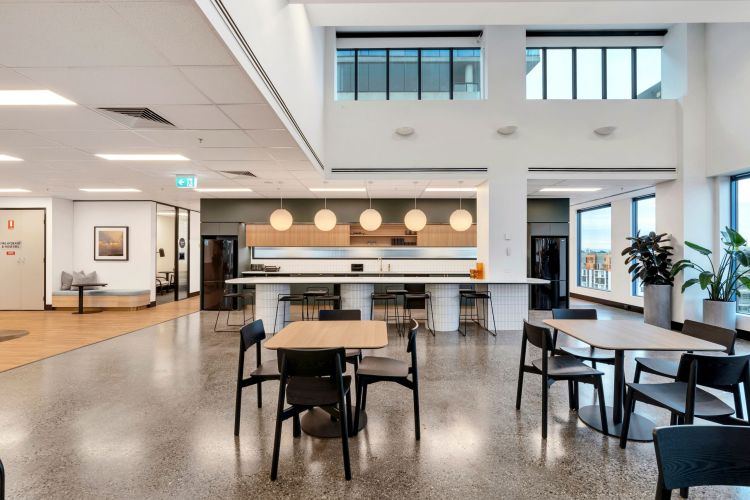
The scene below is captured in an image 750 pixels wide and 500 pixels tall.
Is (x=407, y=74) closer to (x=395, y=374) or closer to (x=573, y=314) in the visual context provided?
(x=573, y=314)

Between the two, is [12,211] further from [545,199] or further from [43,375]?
[545,199]

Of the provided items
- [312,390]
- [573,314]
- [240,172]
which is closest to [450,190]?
[240,172]

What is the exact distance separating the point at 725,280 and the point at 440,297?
4899 mm

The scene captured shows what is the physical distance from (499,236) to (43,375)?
7.16 metres

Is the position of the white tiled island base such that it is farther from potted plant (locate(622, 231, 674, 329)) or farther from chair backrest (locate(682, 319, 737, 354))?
chair backrest (locate(682, 319, 737, 354))

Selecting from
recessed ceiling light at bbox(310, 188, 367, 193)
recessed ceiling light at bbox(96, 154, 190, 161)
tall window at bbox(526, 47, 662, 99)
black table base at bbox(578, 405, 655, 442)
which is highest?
tall window at bbox(526, 47, 662, 99)

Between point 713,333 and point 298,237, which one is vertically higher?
point 298,237

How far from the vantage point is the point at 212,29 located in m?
2.43

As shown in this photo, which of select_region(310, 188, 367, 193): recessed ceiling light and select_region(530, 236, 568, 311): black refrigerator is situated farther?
select_region(530, 236, 568, 311): black refrigerator

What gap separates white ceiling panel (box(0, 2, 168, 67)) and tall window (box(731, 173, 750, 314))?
29.3 feet

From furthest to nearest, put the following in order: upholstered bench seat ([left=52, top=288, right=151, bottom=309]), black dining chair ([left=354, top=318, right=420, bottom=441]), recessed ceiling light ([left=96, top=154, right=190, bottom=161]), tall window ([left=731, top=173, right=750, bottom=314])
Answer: upholstered bench seat ([left=52, top=288, right=151, bottom=309]), tall window ([left=731, top=173, right=750, bottom=314]), recessed ceiling light ([left=96, top=154, right=190, bottom=161]), black dining chair ([left=354, top=318, right=420, bottom=441])

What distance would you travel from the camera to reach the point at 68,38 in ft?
8.29

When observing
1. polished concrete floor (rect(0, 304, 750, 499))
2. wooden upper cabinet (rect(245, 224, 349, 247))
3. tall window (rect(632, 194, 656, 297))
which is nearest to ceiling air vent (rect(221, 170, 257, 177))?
wooden upper cabinet (rect(245, 224, 349, 247))

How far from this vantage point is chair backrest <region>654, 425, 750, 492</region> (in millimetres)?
1302
